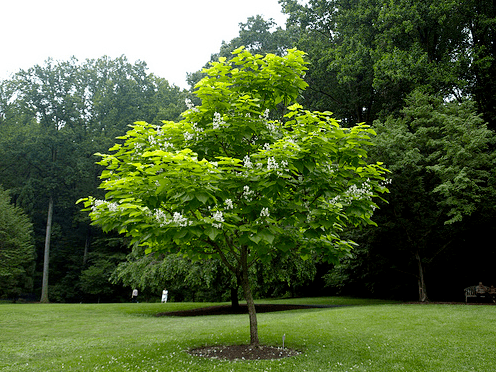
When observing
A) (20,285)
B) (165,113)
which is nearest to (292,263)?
(165,113)

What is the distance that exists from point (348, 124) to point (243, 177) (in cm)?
2650

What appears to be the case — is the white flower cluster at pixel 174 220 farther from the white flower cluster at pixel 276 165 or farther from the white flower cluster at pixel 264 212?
the white flower cluster at pixel 276 165

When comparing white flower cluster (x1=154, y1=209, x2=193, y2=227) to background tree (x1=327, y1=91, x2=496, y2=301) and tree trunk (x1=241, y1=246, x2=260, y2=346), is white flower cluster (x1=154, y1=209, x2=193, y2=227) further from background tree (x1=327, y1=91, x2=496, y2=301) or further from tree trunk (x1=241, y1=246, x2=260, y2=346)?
background tree (x1=327, y1=91, x2=496, y2=301)

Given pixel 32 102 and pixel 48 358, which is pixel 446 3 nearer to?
pixel 48 358

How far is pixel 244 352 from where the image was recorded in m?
8.40

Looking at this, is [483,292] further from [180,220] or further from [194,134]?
[180,220]

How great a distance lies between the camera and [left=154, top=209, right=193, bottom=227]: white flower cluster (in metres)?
6.32

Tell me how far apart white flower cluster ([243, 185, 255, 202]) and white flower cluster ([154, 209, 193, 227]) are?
43.8 inches

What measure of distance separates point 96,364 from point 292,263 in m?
13.0

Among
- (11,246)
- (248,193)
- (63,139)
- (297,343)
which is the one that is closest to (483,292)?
(297,343)

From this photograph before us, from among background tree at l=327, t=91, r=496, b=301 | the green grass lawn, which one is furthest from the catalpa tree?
background tree at l=327, t=91, r=496, b=301

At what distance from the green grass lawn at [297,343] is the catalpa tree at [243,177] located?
1.76m

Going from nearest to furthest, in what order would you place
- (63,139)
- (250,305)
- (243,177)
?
(243,177) < (250,305) < (63,139)

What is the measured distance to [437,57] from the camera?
26.7 metres
